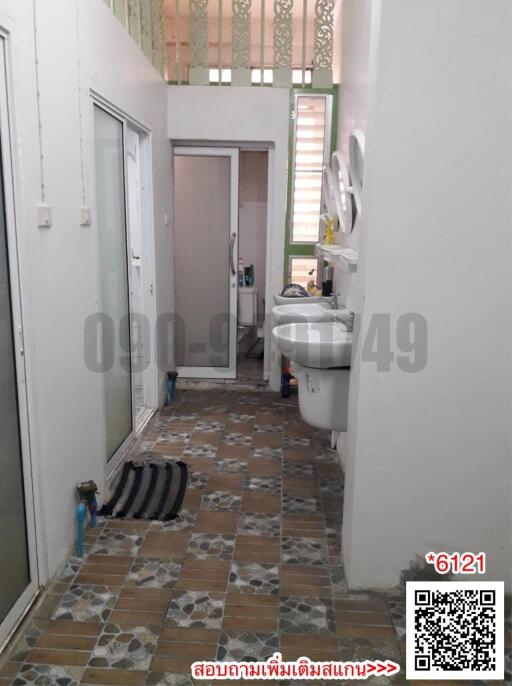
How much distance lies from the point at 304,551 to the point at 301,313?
133cm

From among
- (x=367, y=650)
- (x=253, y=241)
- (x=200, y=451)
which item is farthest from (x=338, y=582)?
(x=253, y=241)

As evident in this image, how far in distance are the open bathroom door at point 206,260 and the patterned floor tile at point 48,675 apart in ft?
10.6

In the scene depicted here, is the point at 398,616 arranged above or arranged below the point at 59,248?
below

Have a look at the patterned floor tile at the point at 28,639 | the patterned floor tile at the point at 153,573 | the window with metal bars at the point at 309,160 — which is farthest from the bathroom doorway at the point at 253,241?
the patterned floor tile at the point at 28,639

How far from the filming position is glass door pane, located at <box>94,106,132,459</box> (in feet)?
8.96

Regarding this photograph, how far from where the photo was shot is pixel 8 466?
1.83 metres

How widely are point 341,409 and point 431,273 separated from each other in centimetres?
94

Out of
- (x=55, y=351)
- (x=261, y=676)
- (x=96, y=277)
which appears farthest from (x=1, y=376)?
(x=261, y=676)

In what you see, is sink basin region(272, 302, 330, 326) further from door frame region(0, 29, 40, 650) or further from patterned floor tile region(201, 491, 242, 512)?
door frame region(0, 29, 40, 650)

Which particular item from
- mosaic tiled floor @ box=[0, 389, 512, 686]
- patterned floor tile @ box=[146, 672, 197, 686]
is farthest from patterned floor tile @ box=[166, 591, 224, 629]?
patterned floor tile @ box=[146, 672, 197, 686]

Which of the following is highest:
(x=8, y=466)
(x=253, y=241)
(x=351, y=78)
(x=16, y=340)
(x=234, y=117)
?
(x=351, y=78)

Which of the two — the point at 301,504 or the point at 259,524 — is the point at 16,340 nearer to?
the point at 259,524

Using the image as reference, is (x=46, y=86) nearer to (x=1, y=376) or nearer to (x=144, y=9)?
(x=1, y=376)

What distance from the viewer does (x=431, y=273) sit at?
1.87 meters
